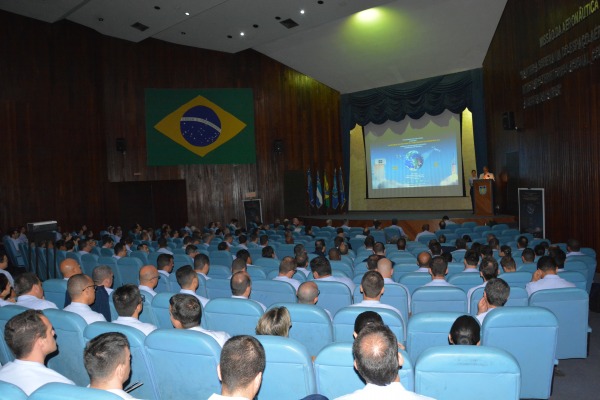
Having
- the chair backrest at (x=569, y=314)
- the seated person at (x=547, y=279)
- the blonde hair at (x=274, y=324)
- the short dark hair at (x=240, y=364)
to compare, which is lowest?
the chair backrest at (x=569, y=314)

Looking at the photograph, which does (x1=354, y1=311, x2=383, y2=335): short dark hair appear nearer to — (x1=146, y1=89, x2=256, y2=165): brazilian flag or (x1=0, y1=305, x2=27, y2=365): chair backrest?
(x1=0, y1=305, x2=27, y2=365): chair backrest

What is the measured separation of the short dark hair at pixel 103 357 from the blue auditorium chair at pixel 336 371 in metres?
1.03

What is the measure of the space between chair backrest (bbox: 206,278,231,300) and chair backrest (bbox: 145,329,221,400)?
2733 mm

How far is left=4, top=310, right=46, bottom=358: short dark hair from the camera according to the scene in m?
3.04

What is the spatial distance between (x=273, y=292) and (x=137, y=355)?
223cm

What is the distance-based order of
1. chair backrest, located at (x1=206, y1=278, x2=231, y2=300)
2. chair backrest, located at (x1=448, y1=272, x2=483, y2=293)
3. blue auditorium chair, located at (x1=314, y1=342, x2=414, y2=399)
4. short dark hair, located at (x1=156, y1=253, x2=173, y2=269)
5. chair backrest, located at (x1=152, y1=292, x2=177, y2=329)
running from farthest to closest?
1. short dark hair, located at (x1=156, y1=253, x2=173, y2=269)
2. chair backrest, located at (x1=206, y1=278, x2=231, y2=300)
3. chair backrest, located at (x1=448, y1=272, x2=483, y2=293)
4. chair backrest, located at (x1=152, y1=292, x2=177, y2=329)
5. blue auditorium chair, located at (x1=314, y1=342, x2=414, y2=399)

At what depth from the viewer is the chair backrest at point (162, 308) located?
4.61 m

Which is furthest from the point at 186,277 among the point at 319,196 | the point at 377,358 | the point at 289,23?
the point at 319,196

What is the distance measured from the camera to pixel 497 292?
4.08 metres

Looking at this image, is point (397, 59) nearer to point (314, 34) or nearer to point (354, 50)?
point (354, 50)

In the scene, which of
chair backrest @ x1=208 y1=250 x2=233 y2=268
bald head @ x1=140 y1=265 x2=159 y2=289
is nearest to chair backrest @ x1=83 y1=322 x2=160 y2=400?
bald head @ x1=140 y1=265 x2=159 y2=289

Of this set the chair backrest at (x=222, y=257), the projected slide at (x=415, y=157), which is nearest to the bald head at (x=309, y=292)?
the chair backrest at (x=222, y=257)

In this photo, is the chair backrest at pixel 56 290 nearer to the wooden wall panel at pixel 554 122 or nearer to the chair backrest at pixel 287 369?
the chair backrest at pixel 287 369

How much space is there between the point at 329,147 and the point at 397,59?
4.77m
